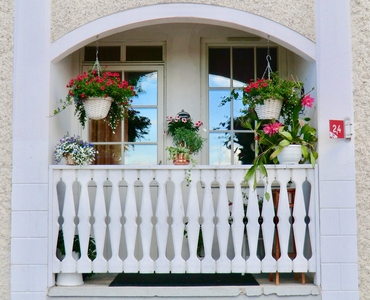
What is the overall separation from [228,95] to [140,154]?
136 centimetres

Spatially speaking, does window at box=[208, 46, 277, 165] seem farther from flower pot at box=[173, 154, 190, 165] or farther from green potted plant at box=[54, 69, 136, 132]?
green potted plant at box=[54, 69, 136, 132]

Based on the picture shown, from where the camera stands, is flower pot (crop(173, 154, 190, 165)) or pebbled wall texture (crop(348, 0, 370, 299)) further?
flower pot (crop(173, 154, 190, 165))

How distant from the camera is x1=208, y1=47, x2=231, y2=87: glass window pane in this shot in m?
6.00

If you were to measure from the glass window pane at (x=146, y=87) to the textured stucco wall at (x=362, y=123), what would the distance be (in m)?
2.46

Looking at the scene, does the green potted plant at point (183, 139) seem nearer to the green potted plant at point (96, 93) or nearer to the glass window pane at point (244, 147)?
the glass window pane at point (244, 147)

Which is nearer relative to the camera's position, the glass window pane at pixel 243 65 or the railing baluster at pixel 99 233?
the railing baluster at pixel 99 233

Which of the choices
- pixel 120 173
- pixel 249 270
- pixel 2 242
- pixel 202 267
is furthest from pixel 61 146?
pixel 249 270

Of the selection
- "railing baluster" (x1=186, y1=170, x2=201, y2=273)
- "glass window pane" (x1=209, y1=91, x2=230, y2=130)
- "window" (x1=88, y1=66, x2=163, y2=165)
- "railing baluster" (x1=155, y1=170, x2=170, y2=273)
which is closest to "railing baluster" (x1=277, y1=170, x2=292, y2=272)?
"railing baluster" (x1=186, y1=170, x2=201, y2=273)

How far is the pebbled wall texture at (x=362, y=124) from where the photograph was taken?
4.61 m

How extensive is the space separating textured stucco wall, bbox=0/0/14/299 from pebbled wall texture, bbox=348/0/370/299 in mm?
3470

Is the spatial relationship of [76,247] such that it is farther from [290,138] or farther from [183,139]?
[290,138]

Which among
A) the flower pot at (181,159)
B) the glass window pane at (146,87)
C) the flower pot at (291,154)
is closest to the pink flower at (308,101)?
the flower pot at (291,154)

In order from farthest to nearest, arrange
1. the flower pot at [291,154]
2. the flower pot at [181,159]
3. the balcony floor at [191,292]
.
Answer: the flower pot at [181,159] < the flower pot at [291,154] < the balcony floor at [191,292]

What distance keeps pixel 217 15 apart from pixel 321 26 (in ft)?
3.44
